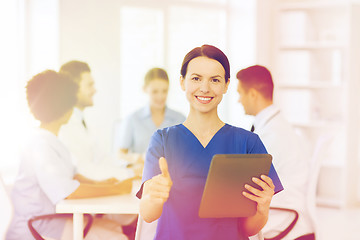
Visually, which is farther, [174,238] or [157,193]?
→ [174,238]

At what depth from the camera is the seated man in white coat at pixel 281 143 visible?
2.33m

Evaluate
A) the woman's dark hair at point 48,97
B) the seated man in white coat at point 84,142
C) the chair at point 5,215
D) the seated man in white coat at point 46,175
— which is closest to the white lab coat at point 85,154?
the seated man in white coat at point 84,142

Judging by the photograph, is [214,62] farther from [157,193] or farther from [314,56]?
[314,56]

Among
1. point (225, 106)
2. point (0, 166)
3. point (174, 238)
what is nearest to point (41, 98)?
point (174, 238)

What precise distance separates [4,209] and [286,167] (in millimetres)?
1295

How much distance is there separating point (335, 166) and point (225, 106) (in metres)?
1.41

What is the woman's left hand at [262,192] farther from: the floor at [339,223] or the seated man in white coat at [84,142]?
the floor at [339,223]

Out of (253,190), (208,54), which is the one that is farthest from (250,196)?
(208,54)

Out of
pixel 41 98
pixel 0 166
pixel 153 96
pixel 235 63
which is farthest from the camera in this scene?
pixel 235 63

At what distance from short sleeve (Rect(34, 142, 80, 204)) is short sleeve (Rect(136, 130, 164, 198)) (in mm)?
825

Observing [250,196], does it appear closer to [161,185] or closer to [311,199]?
[161,185]

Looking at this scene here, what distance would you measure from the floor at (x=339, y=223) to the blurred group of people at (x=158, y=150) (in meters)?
1.80

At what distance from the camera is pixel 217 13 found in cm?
576

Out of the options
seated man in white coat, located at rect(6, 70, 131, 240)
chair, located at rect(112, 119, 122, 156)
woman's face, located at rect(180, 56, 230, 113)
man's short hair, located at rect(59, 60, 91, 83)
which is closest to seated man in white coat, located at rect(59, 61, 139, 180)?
man's short hair, located at rect(59, 60, 91, 83)
